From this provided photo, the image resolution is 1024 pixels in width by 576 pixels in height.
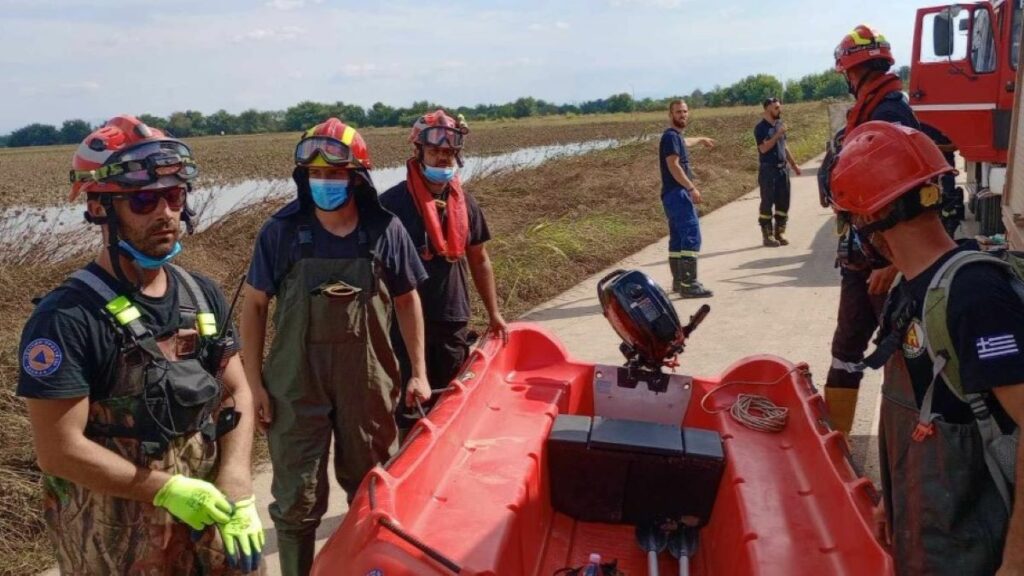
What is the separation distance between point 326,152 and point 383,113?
198 ft

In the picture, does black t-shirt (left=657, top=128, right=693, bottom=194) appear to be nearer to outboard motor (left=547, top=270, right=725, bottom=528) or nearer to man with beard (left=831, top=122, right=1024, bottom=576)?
outboard motor (left=547, top=270, right=725, bottom=528)

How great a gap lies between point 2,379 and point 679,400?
398 centimetres

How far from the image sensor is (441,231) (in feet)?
13.7

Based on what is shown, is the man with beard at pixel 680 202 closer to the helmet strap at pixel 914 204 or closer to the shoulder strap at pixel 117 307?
the helmet strap at pixel 914 204

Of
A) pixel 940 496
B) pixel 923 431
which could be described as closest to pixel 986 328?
pixel 923 431

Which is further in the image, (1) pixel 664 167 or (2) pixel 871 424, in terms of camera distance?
(1) pixel 664 167

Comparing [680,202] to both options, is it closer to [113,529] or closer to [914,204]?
[914,204]

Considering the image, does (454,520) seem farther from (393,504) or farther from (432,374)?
(432,374)

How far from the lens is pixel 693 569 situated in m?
3.29

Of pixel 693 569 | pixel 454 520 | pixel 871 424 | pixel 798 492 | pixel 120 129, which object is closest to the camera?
pixel 120 129

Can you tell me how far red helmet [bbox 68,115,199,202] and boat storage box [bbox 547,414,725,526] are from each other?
1866mm

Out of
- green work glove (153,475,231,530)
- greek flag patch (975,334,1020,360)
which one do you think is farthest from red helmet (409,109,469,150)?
greek flag patch (975,334,1020,360)

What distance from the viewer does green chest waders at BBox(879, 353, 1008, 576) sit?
1947 millimetres

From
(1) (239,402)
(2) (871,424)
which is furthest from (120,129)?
(2) (871,424)
